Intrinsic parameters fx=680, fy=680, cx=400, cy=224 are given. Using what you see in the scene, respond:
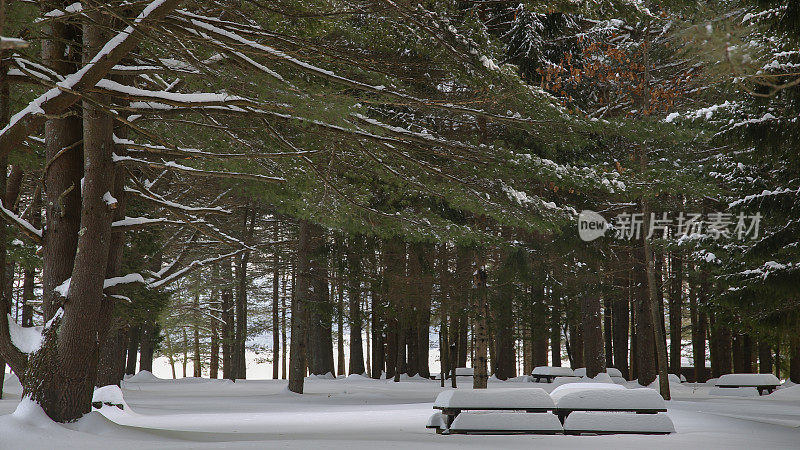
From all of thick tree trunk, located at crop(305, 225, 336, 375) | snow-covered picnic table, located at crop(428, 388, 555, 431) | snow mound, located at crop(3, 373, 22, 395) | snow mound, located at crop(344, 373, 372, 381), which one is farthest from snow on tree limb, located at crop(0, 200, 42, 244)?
snow mound, located at crop(344, 373, 372, 381)

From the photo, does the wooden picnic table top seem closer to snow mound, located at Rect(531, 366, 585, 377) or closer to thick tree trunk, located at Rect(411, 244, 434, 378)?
thick tree trunk, located at Rect(411, 244, 434, 378)

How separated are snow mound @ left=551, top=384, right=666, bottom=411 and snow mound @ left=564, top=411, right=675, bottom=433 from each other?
0.13 metres

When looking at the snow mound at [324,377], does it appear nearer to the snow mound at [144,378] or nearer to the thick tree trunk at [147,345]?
the snow mound at [144,378]

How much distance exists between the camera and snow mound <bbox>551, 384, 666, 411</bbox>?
9.34m

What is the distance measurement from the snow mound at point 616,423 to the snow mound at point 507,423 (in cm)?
23

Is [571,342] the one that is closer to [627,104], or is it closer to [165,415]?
[627,104]

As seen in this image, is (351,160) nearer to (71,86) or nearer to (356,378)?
(71,86)

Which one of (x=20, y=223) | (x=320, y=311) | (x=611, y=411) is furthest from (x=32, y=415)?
(x=320, y=311)

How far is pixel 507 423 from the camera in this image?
9.05m

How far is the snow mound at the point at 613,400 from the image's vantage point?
934 cm

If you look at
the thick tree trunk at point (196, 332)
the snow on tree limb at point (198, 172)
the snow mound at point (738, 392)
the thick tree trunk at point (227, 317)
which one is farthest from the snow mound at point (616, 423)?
the thick tree trunk at point (196, 332)

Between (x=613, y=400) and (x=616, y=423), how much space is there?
333 millimetres

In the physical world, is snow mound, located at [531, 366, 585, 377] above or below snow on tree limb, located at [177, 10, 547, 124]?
below

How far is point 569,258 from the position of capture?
22406 millimetres
